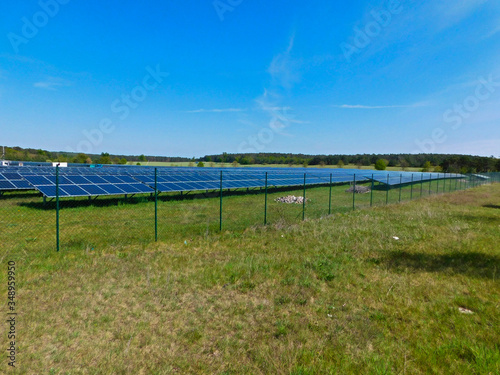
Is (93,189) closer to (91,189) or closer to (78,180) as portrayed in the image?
(91,189)

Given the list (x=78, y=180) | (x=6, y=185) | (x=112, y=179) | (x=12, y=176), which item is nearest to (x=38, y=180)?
(x=78, y=180)

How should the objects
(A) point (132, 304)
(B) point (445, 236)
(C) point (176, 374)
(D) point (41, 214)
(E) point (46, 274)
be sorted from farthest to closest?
(D) point (41, 214)
(B) point (445, 236)
(E) point (46, 274)
(A) point (132, 304)
(C) point (176, 374)

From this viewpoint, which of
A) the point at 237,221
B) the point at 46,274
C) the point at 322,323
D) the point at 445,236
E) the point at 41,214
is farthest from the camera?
the point at 41,214

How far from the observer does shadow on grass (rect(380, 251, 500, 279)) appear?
22.7 feet

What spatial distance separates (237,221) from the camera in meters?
13.1

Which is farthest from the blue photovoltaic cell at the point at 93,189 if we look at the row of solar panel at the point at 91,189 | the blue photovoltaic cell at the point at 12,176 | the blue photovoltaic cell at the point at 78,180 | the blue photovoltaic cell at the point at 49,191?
the blue photovoltaic cell at the point at 12,176

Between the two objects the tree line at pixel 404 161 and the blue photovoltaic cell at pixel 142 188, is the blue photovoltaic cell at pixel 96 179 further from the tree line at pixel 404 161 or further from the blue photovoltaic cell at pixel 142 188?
the tree line at pixel 404 161

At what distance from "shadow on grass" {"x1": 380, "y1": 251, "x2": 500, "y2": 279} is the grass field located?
0.16ft

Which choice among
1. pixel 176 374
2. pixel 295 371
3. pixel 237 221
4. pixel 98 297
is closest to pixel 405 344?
pixel 295 371

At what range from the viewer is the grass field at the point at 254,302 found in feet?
11.9

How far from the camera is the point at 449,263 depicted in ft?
24.7

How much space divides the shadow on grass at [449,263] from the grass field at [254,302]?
49 mm

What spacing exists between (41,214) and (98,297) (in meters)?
12.3

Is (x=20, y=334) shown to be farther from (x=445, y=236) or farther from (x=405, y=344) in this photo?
(x=445, y=236)
